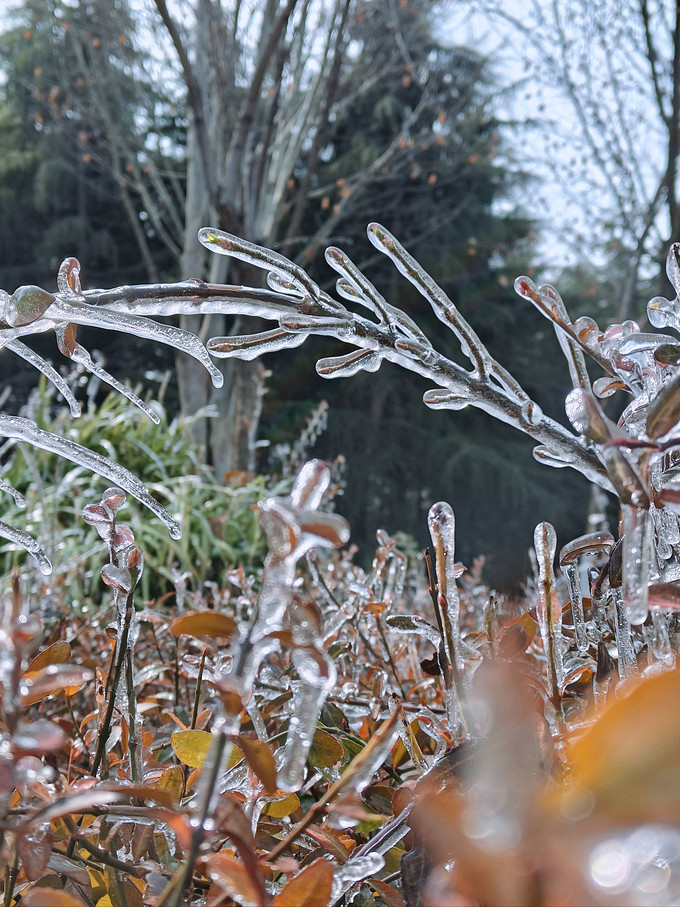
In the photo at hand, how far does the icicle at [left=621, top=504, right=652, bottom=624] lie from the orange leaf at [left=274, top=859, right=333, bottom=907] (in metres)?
0.13

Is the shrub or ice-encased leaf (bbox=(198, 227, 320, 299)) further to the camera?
ice-encased leaf (bbox=(198, 227, 320, 299))

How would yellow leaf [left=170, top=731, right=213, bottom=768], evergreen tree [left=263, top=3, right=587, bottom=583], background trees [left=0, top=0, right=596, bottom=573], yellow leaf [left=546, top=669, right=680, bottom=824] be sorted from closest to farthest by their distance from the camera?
yellow leaf [left=546, top=669, right=680, bottom=824] → yellow leaf [left=170, top=731, right=213, bottom=768] → background trees [left=0, top=0, right=596, bottom=573] → evergreen tree [left=263, top=3, right=587, bottom=583]

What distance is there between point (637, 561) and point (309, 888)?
0.15m

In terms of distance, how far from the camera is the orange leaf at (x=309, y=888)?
229 millimetres

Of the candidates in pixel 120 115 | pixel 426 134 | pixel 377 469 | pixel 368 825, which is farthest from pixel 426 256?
pixel 368 825

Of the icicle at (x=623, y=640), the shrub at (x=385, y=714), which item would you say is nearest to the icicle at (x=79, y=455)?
the shrub at (x=385, y=714)

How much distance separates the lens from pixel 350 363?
1.36 feet

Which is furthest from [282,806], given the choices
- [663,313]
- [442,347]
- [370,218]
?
[370,218]

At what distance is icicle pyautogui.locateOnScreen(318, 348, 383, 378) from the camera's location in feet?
1.36

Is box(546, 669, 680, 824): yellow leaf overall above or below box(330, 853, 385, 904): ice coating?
above

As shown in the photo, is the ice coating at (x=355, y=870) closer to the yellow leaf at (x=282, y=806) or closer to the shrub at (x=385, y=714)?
the shrub at (x=385, y=714)

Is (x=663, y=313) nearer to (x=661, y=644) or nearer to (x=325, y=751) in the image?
(x=661, y=644)

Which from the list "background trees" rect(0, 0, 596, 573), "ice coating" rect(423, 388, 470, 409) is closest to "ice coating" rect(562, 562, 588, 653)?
"ice coating" rect(423, 388, 470, 409)

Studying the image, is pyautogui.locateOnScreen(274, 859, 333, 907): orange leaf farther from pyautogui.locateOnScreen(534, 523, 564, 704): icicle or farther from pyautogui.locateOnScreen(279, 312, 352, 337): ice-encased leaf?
pyautogui.locateOnScreen(279, 312, 352, 337): ice-encased leaf
